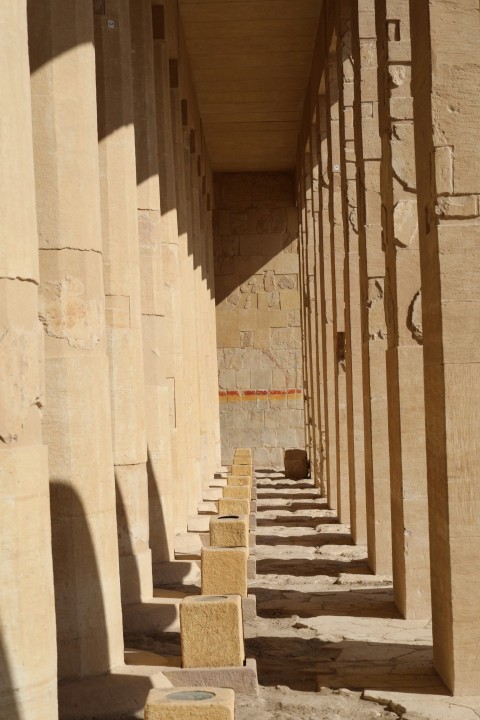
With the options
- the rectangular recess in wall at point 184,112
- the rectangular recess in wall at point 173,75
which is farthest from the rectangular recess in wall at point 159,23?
the rectangular recess in wall at point 184,112

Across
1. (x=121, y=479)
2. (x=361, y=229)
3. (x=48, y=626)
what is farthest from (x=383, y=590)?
(x=48, y=626)

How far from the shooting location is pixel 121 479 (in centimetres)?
951

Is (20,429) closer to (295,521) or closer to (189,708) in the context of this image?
(189,708)

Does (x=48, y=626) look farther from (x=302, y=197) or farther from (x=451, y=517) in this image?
(x=302, y=197)

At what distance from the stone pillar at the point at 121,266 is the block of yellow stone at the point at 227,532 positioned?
0.74 metres

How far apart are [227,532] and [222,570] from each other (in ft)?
3.59

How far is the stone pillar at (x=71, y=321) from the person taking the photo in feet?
22.7

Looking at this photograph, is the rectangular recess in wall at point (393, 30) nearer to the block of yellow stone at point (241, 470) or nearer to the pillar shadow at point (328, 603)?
the pillar shadow at point (328, 603)

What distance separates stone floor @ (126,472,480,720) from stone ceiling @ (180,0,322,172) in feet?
29.8

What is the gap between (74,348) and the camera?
22.8 feet

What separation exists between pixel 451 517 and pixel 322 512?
11197 millimetres

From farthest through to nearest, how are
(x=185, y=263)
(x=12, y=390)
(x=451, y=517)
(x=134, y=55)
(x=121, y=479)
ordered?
1. (x=185, y=263)
2. (x=134, y=55)
3. (x=121, y=479)
4. (x=451, y=517)
5. (x=12, y=390)

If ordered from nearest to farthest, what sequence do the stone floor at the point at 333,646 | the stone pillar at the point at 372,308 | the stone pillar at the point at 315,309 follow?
the stone floor at the point at 333,646 < the stone pillar at the point at 372,308 < the stone pillar at the point at 315,309

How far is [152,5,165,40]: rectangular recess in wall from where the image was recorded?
14.5m
